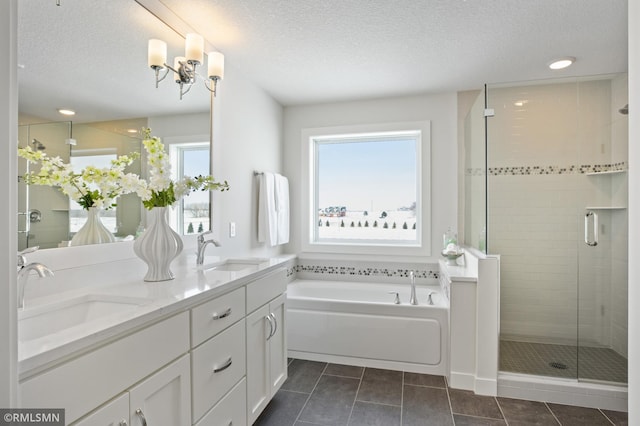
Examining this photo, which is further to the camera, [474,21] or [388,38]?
[388,38]

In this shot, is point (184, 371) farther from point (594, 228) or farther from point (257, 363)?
point (594, 228)

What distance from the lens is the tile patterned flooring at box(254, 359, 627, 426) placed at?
2.01 meters

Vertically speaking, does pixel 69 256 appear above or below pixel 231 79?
below

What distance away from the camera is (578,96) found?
258 centimetres

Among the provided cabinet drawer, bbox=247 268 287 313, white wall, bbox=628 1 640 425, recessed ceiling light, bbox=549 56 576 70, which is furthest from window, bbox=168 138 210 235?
recessed ceiling light, bbox=549 56 576 70

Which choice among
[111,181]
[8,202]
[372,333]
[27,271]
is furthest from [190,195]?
[372,333]

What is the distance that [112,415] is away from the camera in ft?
3.13

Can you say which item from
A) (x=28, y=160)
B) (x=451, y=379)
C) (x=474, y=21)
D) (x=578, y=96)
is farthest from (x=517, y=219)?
(x=28, y=160)

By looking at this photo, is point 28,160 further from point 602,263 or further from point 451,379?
point 602,263

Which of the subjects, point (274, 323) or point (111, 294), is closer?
point (111, 294)

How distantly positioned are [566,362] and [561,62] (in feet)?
7.34

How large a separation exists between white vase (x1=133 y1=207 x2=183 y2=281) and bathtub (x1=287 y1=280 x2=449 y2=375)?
4.78 ft

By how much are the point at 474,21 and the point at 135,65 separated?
6.43ft

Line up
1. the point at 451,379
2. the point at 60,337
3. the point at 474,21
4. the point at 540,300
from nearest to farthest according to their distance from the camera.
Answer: the point at 60,337, the point at 474,21, the point at 451,379, the point at 540,300
